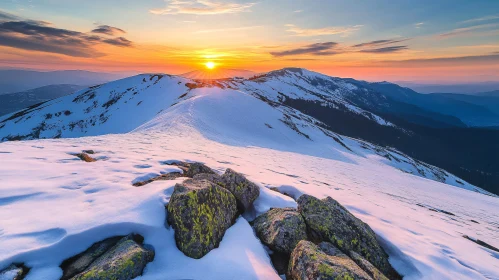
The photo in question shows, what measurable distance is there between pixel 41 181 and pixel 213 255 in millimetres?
6801

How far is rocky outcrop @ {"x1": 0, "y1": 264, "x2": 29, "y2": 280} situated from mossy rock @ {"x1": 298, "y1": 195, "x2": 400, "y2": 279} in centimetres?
667

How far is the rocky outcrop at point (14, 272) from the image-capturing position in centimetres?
441

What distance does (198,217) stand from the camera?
6148mm

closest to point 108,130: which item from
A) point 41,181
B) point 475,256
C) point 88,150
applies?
point 88,150

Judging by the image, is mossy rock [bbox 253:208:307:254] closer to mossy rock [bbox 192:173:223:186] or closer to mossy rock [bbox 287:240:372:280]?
mossy rock [bbox 287:240:372:280]

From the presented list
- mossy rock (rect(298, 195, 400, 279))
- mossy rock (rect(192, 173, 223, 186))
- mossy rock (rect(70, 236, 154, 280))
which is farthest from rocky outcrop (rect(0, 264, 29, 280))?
mossy rock (rect(298, 195, 400, 279))

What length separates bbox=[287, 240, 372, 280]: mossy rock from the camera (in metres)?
4.88

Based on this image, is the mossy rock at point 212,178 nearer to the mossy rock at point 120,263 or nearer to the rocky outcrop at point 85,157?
the mossy rock at point 120,263

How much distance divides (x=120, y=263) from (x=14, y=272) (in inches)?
74.6

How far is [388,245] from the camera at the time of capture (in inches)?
310

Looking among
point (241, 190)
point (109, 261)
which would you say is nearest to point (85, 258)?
point (109, 261)

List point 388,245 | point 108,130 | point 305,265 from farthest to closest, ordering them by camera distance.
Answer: point 108,130, point 388,245, point 305,265

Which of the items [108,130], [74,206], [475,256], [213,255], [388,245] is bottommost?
[108,130]

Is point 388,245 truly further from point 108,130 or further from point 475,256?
point 108,130
